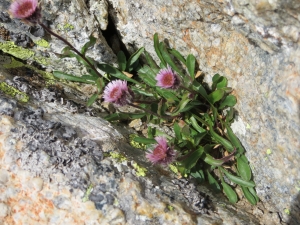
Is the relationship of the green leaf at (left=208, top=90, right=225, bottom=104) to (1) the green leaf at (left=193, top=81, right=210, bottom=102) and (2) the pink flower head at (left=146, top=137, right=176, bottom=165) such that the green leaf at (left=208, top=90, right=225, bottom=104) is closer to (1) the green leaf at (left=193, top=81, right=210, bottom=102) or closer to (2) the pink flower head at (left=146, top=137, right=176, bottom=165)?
(1) the green leaf at (left=193, top=81, right=210, bottom=102)

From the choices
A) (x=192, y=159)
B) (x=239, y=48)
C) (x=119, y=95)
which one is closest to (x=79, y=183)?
(x=119, y=95)

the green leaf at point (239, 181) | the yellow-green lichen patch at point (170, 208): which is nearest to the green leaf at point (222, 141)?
the green leaf at point (239, 181)

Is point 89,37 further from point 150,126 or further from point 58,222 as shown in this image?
point 58,222

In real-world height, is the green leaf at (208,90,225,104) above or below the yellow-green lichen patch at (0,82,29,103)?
above

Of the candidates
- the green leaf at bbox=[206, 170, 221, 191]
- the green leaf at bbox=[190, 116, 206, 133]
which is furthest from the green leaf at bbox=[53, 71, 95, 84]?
the green leaf at bbox=[206, 170, 221, 191]

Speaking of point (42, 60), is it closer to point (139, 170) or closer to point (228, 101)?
point (139, 170)

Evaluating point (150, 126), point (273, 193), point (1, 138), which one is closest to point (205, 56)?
point (150, 126)

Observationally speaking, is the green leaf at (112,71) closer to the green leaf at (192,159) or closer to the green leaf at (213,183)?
the green leaf at (192,159)
